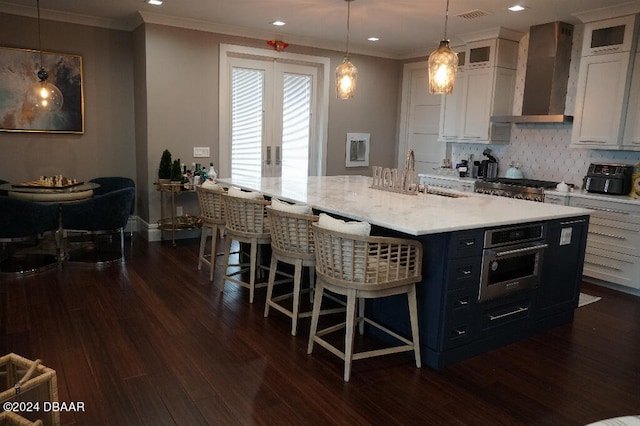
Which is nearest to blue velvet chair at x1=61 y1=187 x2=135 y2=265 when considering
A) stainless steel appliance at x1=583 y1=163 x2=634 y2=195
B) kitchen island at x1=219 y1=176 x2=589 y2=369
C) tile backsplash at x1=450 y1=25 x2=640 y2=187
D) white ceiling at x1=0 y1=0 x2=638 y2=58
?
kitchen island at x1=219 y1=176 x2=589 y2=369

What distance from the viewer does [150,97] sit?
5586mm

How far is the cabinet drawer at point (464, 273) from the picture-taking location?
2.78 meters

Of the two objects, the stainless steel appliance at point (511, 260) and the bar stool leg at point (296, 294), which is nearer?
the stainless steel appliance at point (511, 260)

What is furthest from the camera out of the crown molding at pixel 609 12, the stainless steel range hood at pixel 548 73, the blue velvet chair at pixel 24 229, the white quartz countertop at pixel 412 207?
the stainless steel range hood at pixel 548 73

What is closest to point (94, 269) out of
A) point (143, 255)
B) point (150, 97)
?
point (143, 255)

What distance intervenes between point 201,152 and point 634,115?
4.89m

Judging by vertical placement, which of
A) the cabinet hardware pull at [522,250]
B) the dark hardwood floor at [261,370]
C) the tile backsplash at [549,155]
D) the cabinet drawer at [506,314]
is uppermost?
the tile backsplash at [549,155]

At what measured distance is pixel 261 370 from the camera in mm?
2766

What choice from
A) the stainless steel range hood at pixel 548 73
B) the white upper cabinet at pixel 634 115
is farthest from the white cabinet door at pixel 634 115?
the stainless steel range hood at pixel 548 73

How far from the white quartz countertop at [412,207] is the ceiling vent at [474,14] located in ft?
7.34

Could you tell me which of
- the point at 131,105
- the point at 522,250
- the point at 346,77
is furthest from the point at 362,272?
the point at 131,105

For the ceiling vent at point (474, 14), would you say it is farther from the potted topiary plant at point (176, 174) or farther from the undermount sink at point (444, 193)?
the potted topiary plant at point (176, 174)

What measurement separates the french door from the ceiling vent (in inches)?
93.5

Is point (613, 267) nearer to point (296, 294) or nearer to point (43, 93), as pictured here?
point (296, 294)
